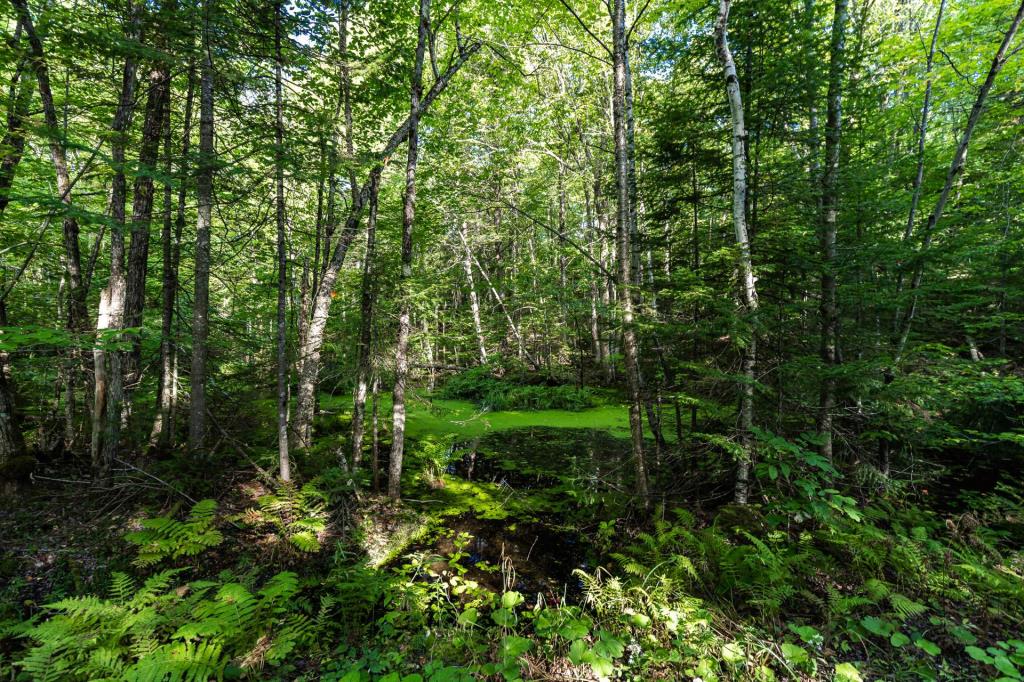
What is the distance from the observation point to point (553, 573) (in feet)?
15.1

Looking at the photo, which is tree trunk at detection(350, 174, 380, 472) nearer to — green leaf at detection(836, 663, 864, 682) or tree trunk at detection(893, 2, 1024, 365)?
green leaf at detection(836, 663, 864, 682)

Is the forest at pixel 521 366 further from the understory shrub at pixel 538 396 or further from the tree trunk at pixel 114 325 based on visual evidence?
the understory shrub at pixel 538 396

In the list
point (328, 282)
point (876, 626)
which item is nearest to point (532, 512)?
point (876, 626)

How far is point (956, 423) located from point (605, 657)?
298 inches

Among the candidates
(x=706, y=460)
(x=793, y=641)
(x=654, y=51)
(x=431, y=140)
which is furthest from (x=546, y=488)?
(x=431, y=140)

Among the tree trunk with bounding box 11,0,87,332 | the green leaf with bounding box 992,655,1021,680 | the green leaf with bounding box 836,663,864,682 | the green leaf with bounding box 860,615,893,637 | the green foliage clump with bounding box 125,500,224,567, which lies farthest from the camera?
the tree trunk with bounding box 11,0,87,332

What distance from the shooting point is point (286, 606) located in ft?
11.8

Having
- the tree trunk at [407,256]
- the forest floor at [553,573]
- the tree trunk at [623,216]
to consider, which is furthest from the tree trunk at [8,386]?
the tree trunk at [623,216]

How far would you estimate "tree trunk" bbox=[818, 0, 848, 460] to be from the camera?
482cm

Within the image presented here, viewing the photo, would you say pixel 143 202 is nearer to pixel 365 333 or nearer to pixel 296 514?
pixel 365 333

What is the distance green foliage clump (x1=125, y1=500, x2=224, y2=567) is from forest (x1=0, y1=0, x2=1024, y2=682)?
0.05m

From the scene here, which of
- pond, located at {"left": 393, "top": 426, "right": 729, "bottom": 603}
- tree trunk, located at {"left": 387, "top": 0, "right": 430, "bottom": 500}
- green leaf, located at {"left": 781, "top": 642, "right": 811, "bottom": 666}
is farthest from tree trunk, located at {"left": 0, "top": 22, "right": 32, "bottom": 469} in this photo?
green leaf, located at {"left": 781, "top": 642, "right": 811, "bottom": 666}

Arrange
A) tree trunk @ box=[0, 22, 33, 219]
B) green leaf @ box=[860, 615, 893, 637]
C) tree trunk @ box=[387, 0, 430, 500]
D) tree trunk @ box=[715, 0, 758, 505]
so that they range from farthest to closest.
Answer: tree trunk @ box=[387, 0, 430, 500]
tree trunk @ box=[715, 0, 758, 505]
tree trunk @ box=[0, 22, 33, 219]
green leaf @ box=[860, 615, 893, 637]

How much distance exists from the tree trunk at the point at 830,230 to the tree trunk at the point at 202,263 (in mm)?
7713
